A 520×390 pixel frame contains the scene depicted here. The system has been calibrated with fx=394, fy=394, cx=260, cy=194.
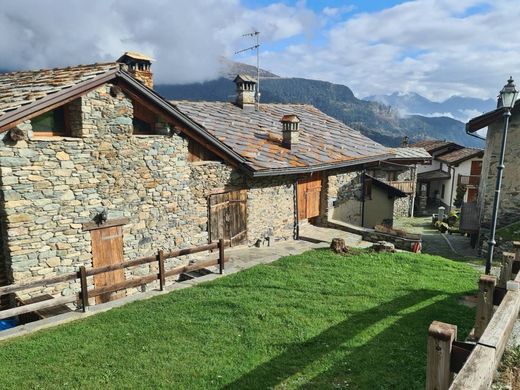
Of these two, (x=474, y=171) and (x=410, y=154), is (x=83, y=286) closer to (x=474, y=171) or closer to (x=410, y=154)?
(x=410, y=154)

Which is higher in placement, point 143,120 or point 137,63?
point 137,63

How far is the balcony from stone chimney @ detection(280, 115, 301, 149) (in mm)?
28446

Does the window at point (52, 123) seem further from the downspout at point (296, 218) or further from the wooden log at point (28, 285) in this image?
the downspout at point (296, 218)

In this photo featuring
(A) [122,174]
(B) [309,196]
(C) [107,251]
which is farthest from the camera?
(B) [309,196]

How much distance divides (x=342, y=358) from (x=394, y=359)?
2.64 feet

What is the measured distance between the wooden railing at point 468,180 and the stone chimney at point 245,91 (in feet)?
91.1

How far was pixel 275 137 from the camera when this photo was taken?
18.1m

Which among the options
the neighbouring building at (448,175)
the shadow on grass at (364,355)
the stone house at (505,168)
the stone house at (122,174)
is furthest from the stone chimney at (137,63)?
the neighbouring building at (448,175)

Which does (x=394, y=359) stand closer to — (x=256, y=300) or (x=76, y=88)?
(x=256, y=300)

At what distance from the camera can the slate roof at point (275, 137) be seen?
15.6 meters

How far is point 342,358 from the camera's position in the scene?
6363 millimetres

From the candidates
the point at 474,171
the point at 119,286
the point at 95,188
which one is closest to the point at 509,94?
the point at 119,286

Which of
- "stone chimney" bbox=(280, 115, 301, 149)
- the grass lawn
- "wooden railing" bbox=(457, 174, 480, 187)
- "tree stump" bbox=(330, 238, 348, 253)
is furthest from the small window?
"wooden railing" bbox=(457, 174, 480, 187)

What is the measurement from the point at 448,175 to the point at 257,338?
138ft
